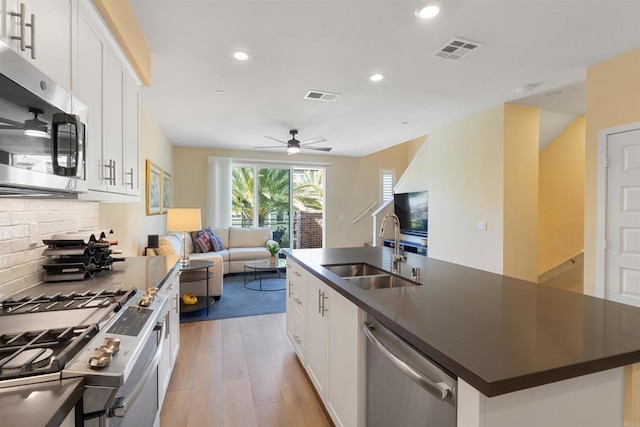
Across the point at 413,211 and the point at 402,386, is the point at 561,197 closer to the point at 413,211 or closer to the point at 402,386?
the point at 413,211

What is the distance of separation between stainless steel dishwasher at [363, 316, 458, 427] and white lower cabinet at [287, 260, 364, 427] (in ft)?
0.27

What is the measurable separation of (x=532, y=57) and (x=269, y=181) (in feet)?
17.8

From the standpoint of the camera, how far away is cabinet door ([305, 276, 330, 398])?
1899 millimetres

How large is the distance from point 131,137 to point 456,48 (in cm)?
266

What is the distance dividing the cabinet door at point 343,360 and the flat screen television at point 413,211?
453cm

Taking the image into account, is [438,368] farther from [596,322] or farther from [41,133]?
[41,133]

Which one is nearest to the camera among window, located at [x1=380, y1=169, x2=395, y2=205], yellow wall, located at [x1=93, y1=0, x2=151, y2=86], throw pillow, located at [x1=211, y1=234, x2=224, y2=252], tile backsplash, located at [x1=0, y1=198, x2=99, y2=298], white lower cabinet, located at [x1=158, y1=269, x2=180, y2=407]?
tile backsplash, located at [x1=0, y1=198, x2=99, y2=298]

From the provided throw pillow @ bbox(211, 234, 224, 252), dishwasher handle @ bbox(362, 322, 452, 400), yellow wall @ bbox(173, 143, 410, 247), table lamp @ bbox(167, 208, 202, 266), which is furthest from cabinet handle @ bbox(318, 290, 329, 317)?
yellow wall @ bbox(173, 143, 410, 247)

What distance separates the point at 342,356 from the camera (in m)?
1.62

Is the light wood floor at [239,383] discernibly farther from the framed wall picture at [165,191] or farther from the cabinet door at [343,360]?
the framed wall picture at [165,191]

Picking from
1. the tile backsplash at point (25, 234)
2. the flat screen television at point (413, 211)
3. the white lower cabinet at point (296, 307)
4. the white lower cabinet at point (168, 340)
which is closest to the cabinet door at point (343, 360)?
the white lower cabinet at point (296, 307)

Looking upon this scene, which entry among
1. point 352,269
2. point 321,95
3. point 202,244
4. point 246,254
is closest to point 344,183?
point 246,254

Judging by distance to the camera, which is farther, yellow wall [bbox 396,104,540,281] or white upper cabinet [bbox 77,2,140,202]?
yellow wall [bbox 396,104,540,281]

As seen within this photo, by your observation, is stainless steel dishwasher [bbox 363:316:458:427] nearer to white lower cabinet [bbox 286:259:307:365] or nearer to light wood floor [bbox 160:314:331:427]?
light wood floor [bbox 160:314:331:427]
